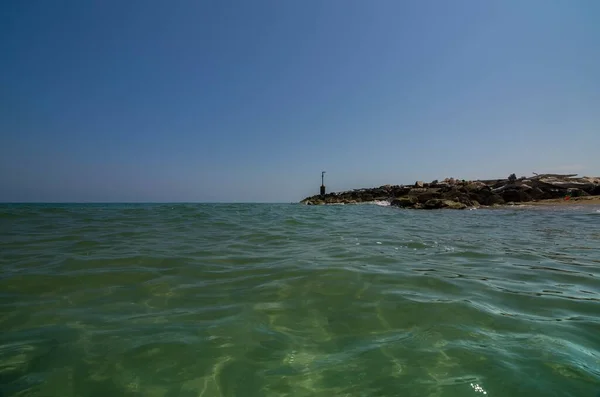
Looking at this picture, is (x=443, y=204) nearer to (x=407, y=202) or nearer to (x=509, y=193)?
(x=407, y=202)

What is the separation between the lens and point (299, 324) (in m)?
2.57

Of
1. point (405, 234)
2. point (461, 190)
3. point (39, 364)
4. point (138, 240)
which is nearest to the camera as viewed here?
point (39, 364)

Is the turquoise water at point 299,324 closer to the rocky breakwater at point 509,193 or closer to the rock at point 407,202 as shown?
the rocky breakwater at point 509,193

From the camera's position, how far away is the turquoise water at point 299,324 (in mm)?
1795

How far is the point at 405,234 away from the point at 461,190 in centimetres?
1706

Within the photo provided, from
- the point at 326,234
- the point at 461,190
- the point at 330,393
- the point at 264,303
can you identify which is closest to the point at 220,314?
the point at 264,303

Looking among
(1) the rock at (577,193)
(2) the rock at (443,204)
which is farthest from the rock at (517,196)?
(2) the rock at (443,204)

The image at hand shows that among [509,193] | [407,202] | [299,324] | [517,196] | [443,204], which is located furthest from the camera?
[509,193]

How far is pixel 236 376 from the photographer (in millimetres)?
1877

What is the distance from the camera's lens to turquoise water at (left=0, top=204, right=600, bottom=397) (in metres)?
1.79

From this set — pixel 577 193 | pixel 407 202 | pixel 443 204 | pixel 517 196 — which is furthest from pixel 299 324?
pixel 577 193

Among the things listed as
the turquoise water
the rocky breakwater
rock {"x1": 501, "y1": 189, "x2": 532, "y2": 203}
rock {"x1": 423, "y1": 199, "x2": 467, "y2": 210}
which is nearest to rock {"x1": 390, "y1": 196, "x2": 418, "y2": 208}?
the rocky breakwater

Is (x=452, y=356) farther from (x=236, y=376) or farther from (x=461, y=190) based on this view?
(x=461, y=190)

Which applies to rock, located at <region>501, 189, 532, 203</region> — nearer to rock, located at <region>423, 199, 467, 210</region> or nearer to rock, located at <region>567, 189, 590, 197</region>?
rock, located at <region>567, 189, 590, 197</region>
